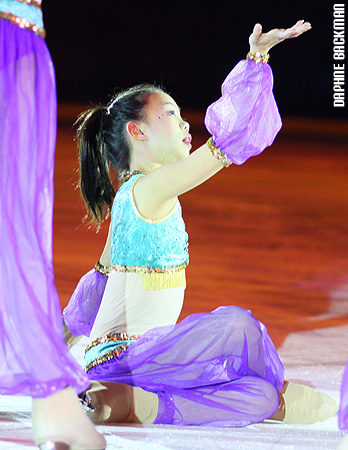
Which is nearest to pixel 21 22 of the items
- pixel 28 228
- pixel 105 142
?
pixel 28 228

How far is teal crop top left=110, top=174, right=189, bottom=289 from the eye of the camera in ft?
6.95

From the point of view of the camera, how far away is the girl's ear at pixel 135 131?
227 cm

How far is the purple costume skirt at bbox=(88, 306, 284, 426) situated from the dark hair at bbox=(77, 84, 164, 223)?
0.53m

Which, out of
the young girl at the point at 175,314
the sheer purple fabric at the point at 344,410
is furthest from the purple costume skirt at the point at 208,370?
the sheer purple fabric at the point at 344,410

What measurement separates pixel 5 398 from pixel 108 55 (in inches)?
297

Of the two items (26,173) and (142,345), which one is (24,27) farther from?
(142,345)

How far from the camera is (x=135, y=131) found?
89.5 inches

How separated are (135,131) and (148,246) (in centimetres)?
36

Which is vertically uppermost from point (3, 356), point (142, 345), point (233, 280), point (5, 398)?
point (3, 356)

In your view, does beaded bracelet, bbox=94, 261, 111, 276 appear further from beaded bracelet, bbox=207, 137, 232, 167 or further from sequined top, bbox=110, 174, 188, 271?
beaded bracelet, bbox=207, 137, 232, 167

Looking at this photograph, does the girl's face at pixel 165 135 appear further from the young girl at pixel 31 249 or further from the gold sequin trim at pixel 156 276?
the young girl at pixel 31 249

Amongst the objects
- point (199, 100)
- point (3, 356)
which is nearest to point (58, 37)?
point (199, 100)

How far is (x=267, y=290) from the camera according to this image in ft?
12.9

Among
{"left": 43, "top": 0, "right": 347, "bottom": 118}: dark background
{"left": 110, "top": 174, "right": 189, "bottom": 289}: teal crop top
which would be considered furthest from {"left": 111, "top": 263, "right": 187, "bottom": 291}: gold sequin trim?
{"left": 43, "top": 0, "right": 347, "bottom": 118}: dark background
